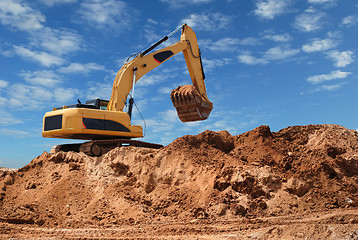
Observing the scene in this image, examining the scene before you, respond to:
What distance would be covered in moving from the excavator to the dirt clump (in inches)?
54.9

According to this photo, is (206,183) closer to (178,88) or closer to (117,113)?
(117,113)

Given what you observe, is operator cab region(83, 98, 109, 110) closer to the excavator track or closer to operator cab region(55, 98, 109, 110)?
operator cab region(55, 98, 109, 110)

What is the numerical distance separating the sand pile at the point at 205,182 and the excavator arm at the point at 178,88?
3.42 meters

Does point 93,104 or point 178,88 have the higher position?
point 178,88

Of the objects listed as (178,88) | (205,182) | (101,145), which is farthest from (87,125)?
(205,182)

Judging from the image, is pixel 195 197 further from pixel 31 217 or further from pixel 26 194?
pixel 26 194

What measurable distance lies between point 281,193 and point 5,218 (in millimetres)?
7837

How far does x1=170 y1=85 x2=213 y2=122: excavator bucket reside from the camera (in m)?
15.0

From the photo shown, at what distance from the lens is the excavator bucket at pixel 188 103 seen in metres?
15.0

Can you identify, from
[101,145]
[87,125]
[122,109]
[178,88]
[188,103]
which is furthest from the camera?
[178,88]

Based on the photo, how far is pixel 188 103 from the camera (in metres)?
15.1

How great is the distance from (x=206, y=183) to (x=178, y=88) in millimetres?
6811

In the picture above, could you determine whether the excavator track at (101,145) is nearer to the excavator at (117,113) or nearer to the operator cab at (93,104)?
the excavator at (117,113)

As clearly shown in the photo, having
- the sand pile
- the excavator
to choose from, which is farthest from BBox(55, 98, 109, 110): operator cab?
the sand pile
